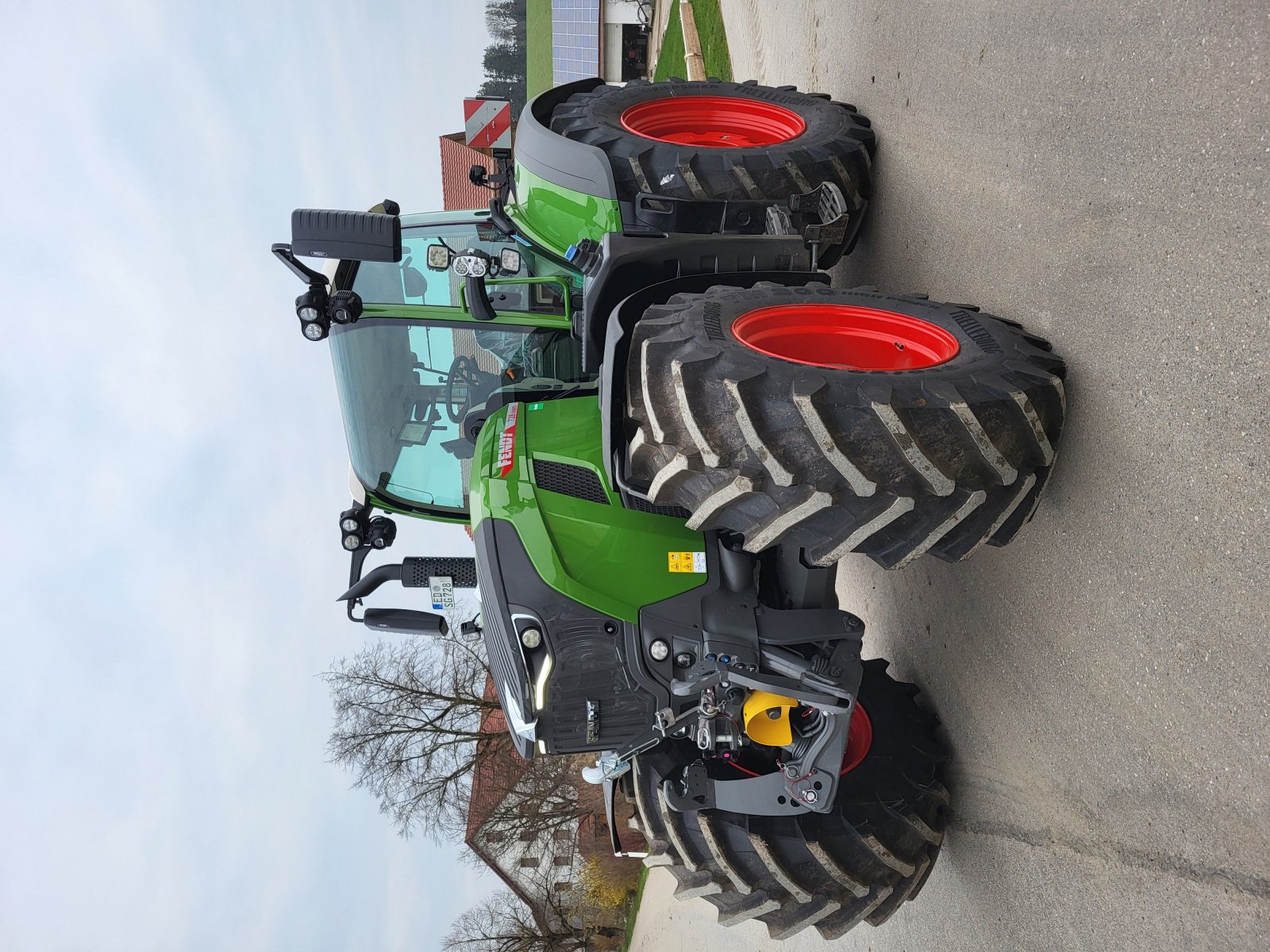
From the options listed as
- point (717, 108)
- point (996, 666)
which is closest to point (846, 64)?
point (717, 108)

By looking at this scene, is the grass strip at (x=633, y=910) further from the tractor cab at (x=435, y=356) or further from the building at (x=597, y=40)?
the building at (x=597, y=40)

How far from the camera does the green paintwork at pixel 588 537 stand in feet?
10.2

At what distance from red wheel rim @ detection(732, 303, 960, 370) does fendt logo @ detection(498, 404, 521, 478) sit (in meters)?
0.99

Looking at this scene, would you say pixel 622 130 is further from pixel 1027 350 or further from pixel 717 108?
pixel 1027 350

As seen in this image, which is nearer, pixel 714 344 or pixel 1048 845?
pixel 714 344

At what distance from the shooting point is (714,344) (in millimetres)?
2607

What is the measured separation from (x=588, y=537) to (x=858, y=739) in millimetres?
1453

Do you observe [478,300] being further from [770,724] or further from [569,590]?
[770,724]

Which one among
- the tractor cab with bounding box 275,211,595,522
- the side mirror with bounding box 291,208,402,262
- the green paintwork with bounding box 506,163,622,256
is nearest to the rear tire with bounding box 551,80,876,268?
the green paintwork with bounding box 506,163,622,256

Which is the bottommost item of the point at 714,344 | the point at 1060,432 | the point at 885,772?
the point at 885,772

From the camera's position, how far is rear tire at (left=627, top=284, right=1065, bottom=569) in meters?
2.34

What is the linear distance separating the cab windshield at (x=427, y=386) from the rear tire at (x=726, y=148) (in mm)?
859

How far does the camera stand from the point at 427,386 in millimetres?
3736

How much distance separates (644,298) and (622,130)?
157cm
